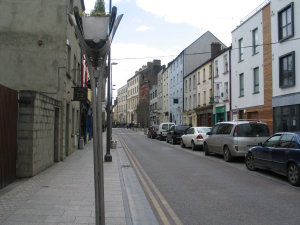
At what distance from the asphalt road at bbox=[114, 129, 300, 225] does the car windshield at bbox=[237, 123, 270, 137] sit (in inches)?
95.4

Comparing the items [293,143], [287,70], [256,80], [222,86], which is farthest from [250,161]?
[222,86]

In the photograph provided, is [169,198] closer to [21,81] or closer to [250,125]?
[250,125]

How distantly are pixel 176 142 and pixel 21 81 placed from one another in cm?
1586

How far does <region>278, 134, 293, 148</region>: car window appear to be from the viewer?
910cm

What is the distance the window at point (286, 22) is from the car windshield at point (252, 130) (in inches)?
316

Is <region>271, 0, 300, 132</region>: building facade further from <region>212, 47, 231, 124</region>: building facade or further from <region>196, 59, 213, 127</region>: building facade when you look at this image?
<region>196, 59, 213, 127</region>: building facade

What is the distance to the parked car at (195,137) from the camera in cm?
1973

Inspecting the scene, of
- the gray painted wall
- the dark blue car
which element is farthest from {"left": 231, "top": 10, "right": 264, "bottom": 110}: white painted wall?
the gray painted wall

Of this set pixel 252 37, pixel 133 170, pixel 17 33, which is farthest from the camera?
pixel 252 37

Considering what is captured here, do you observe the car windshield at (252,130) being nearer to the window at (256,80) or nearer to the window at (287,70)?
the window at (287,70)

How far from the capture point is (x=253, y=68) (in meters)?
23.8

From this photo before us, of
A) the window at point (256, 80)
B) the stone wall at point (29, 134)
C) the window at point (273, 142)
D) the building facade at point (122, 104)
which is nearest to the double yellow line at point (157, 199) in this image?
the stone wall at point (29, 134)

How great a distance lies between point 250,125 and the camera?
13672mm

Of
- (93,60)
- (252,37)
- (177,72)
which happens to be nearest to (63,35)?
(93,60)
